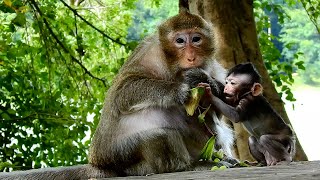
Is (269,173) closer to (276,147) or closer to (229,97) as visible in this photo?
(276,147)

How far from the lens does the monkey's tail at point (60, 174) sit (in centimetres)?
322

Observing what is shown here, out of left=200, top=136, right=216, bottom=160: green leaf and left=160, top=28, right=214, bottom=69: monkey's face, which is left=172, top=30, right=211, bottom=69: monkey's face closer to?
left=160, top=28, right=214, bottom=69: monkey's face

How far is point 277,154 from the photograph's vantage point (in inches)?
126

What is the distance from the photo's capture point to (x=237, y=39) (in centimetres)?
521

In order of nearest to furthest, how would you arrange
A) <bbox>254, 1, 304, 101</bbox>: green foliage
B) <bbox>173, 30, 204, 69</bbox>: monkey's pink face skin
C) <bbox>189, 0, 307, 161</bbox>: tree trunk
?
<bbox>173, 30, 204, 69</bbox>: monkey's pink face skin → <bbox>189, 0, 307, 161</bbox>: tree trunk → <bbox>254, 1, 304, 101</bbox>: green foliage

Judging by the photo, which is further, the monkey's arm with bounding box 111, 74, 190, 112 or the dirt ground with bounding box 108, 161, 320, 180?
the monkey's arm with bounding box 111, 74, 190, 112

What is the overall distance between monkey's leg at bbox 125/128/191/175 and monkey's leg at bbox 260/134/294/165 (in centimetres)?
42

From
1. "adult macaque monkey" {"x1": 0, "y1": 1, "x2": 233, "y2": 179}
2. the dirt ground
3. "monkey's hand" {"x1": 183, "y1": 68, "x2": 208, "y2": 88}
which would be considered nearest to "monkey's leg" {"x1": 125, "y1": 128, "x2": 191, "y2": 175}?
"adult macaque monkey" {"x1": 0, "y1": 1, "x2": 233, "y2": 179}

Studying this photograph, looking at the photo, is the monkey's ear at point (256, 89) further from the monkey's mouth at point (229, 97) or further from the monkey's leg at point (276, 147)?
the monkey's leg at point (276, 147)

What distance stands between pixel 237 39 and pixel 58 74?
2.45m

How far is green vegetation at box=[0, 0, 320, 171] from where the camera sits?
5762 millimetres

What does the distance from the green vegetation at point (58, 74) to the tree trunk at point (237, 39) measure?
3.26 ft

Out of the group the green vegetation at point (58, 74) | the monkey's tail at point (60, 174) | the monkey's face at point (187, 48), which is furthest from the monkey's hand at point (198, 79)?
the green vegetation at point (58, 74)

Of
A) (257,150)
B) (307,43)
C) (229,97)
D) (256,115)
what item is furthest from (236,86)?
(307,43)
